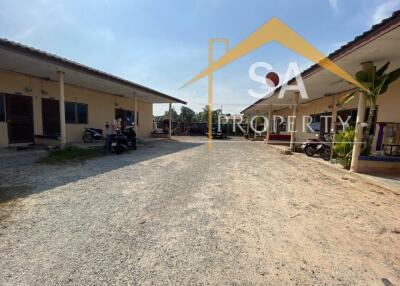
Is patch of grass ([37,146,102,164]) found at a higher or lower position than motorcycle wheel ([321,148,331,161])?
lower

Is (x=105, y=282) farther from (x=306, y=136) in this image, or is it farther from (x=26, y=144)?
(x=306, y=136)

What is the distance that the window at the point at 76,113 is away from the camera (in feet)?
32.4

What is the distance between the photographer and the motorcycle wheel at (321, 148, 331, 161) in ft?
25.1

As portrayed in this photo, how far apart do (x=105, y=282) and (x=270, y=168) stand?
5.56m

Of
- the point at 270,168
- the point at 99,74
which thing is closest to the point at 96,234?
the point at 270,168

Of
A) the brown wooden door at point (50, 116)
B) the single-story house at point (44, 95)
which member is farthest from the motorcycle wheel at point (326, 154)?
the brown wooden door at point (50, 116)

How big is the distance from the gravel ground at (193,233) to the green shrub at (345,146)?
1726 millimetres

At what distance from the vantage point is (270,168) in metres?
6.32

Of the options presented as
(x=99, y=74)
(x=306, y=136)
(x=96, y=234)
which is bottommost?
(x=96, y=234)

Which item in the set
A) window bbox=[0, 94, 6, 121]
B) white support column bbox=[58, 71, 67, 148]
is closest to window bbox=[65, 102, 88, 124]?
window bbox=[0, 94, 6, 121]

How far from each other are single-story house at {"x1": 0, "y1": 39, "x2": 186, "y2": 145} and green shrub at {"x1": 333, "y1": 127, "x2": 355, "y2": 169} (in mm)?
8814
